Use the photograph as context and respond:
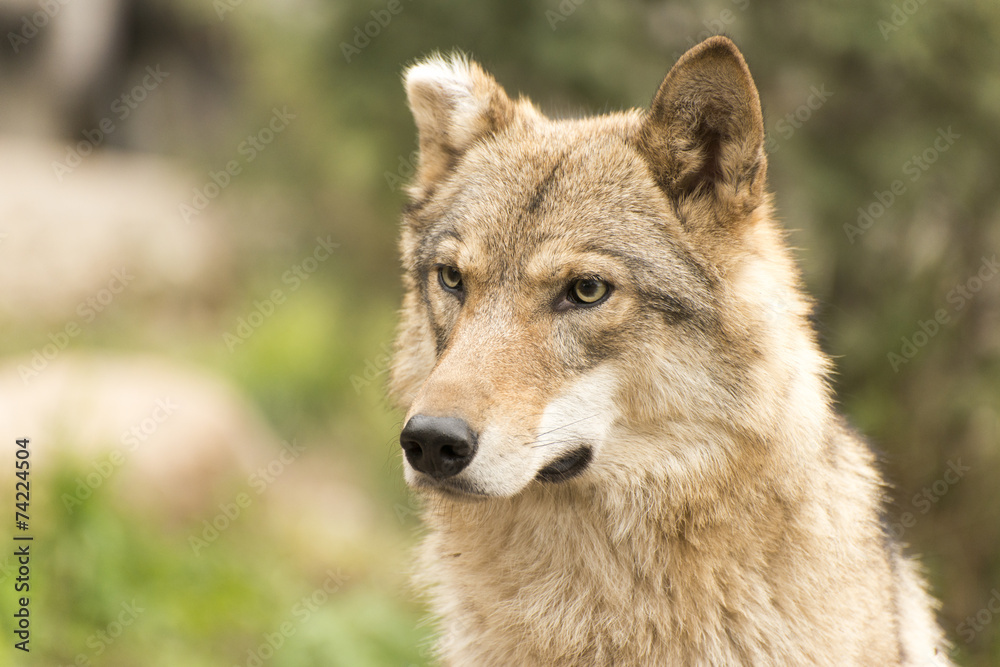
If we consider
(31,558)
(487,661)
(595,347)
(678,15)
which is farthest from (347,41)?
(487,661)

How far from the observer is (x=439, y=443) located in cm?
279

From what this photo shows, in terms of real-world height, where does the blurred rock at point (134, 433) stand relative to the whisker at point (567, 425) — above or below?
below

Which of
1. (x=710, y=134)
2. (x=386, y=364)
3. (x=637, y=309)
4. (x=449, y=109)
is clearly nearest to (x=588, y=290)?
(x=637, y=309)

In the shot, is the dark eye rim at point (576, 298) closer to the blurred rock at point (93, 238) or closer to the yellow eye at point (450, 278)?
the yellow eye at point (450, 278)

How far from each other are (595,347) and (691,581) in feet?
2.91

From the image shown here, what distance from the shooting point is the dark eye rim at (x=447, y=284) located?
3.43 meters

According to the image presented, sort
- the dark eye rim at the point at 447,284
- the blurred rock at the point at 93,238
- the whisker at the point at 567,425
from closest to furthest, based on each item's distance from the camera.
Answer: the whisker at the point at 567,425
the dark eye rim at the point at 447,284
the blurred rock at the point at 93,238

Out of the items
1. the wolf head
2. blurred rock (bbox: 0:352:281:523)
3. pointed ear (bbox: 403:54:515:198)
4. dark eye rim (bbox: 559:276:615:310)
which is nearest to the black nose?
the wolf head

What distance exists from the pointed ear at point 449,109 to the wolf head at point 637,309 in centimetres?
51

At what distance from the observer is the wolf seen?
3.11 metres

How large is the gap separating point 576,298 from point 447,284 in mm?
579

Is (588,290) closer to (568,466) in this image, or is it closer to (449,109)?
(568,466)

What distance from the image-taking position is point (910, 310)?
22.0 ft

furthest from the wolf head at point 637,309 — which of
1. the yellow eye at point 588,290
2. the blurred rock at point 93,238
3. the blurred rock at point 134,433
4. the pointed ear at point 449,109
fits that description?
the blurred rock at point 93,238
